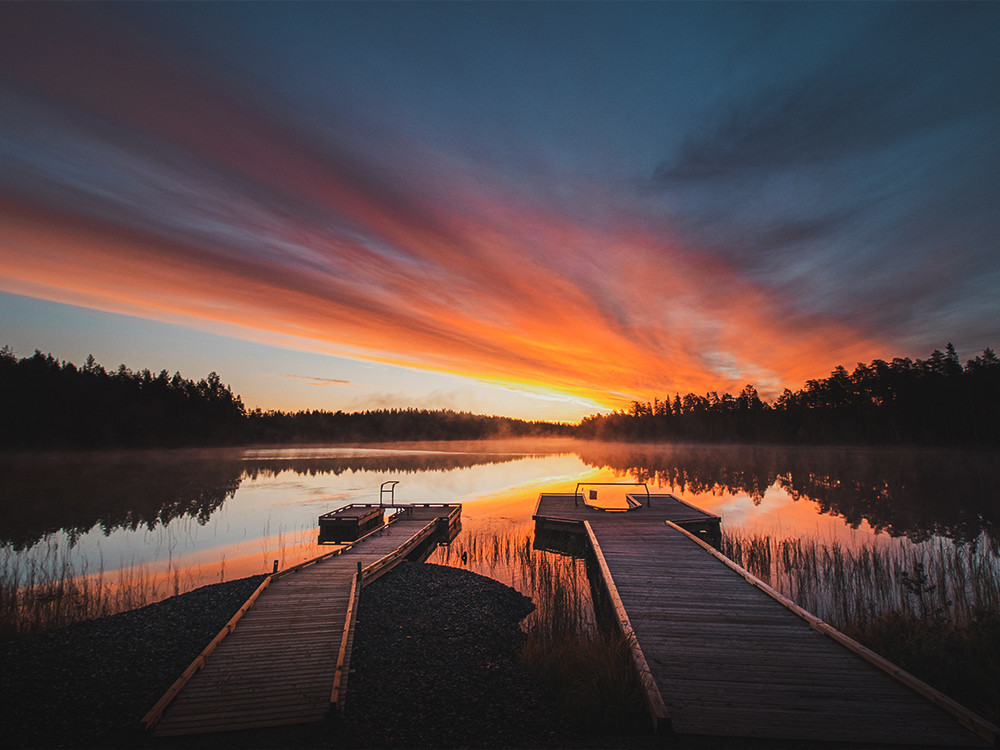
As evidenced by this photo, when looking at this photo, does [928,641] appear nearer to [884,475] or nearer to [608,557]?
[608,557]

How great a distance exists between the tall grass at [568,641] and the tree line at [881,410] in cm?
8087

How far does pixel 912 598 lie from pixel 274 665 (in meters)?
15.7

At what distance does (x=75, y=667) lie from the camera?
826cm

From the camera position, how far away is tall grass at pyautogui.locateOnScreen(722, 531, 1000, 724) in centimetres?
754

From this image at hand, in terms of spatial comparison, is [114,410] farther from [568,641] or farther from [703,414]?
[703,414]

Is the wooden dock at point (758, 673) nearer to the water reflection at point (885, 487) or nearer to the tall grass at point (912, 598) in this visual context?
the tall grass at point (912, 598)

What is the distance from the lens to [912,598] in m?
12.2

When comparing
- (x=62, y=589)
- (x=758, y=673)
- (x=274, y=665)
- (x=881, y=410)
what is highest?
(x=881, y=410)

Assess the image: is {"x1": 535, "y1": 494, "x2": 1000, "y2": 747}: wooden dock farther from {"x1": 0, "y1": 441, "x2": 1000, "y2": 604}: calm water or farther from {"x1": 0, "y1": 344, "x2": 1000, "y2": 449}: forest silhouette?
{"x1": 0, "y1": 344, "x2": 1000, "y2": 449}: forest silhouette

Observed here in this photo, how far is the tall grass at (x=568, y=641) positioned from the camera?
6.92 m

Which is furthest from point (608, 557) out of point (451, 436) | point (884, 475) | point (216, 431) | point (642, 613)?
point (451, 436)

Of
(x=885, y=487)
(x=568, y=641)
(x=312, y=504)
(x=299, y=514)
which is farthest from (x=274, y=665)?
(x=885, y=487)

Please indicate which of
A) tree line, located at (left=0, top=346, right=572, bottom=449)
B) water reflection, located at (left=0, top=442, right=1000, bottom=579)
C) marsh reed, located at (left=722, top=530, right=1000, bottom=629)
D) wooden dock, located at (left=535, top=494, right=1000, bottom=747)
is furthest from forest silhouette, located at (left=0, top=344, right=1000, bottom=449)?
wooden dock, located at (left=535, top=494, right=1000, bottom=747)

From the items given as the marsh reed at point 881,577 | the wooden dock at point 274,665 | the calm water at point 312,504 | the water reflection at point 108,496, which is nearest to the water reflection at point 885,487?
the calm water at point 312,504
